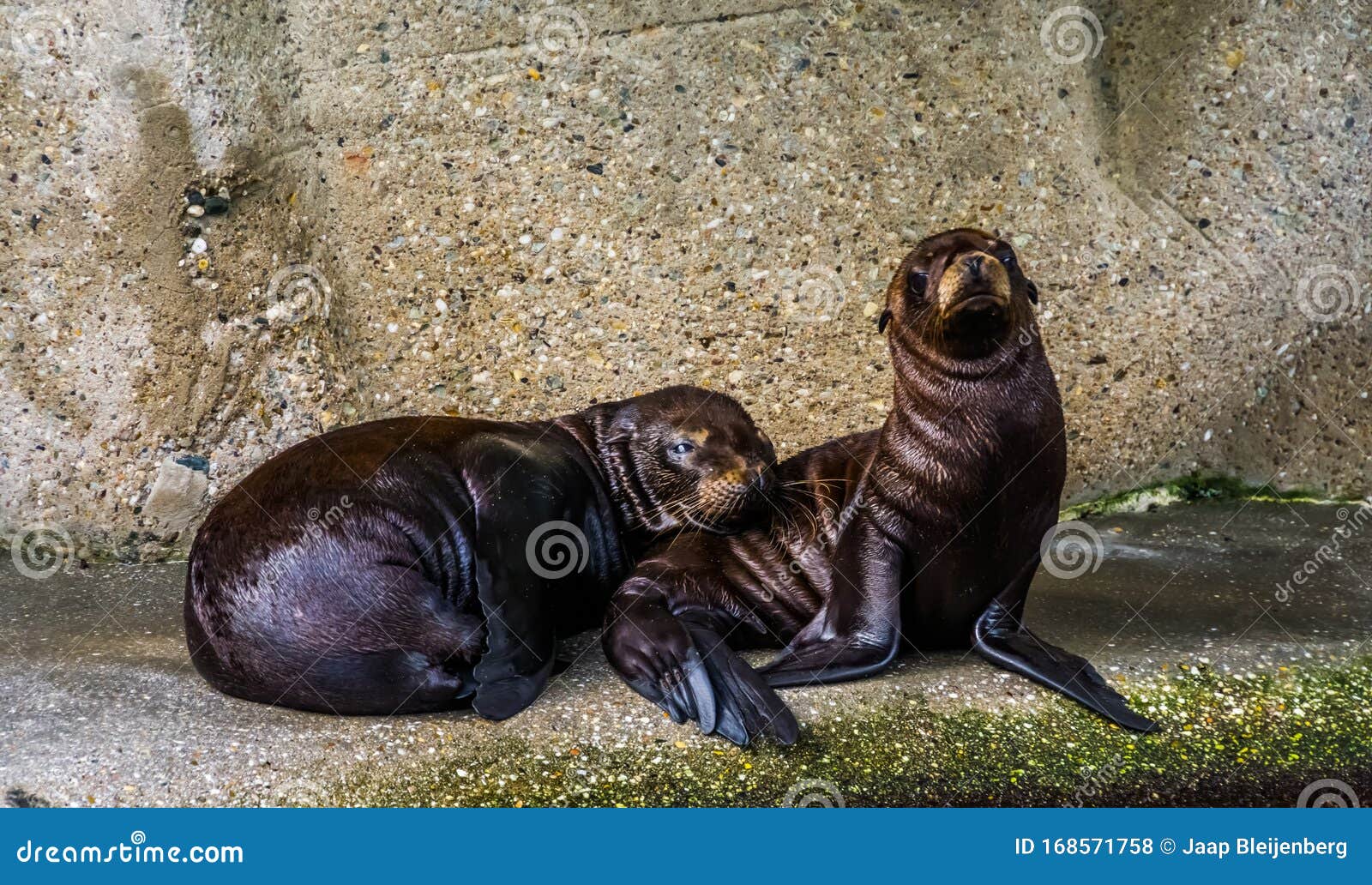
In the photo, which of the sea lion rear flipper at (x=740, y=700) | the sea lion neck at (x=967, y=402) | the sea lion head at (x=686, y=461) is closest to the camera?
the sea lion rear flipper at (x=740, y=700)

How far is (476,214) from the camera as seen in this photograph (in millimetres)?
5262

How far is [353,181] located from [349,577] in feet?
6.98

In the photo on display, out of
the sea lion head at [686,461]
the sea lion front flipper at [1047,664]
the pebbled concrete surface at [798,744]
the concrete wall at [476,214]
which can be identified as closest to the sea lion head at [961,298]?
the sea lion head at [686,461]

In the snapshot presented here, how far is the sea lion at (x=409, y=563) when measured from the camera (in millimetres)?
3686

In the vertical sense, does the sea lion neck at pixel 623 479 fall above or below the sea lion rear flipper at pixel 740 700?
above

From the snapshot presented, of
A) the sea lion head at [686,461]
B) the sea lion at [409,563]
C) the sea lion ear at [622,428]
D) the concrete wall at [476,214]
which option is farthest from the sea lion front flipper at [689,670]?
the concrete wall at [476,214]

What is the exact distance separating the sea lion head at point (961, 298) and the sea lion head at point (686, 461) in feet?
2.20

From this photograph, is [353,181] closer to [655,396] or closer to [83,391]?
[83,391]

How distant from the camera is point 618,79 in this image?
17.1ft

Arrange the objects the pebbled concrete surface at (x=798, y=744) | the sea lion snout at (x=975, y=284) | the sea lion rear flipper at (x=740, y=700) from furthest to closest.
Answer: the sea lion snout at (x=975, y=284) → the sea lion rear flipper at (x=740, y=700) → the pebbled concrete surface at (x=798, y=744)

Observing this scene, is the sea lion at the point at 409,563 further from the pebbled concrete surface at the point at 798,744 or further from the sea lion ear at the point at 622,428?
the sea lion ear at the point at 622,428

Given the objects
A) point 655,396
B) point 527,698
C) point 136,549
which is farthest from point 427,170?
point 527,698

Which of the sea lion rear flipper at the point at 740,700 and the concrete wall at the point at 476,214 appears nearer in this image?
the sea lion rear flipper at the point at 740,700

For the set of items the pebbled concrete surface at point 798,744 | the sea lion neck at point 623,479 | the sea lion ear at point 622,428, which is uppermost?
the sea lion ear at point 622,428
